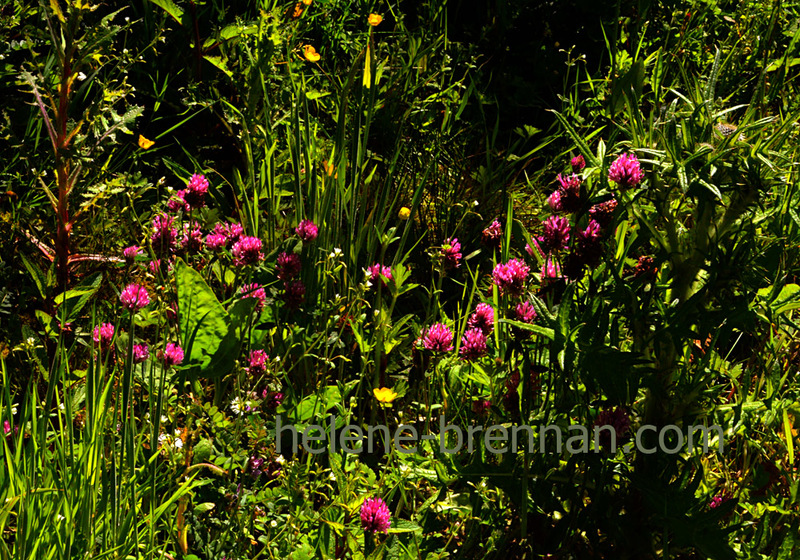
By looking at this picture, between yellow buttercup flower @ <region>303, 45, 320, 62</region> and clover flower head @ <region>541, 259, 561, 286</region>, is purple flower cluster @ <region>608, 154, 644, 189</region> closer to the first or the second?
clover flower head @ <region>541, 259, 561, 286</region>

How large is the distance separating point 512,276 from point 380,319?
468 mm

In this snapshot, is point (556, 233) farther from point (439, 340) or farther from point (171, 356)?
point (171, 356)

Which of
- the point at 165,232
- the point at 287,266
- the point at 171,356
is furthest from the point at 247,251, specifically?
the point at 171,356

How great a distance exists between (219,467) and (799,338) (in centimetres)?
143

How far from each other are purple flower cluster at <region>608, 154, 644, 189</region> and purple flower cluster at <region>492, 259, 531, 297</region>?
374mm

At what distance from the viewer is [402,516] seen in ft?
7.19

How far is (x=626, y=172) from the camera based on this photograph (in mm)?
1622

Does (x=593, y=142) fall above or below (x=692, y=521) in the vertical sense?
above

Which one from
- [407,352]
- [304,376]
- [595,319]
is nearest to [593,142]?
[407,352]

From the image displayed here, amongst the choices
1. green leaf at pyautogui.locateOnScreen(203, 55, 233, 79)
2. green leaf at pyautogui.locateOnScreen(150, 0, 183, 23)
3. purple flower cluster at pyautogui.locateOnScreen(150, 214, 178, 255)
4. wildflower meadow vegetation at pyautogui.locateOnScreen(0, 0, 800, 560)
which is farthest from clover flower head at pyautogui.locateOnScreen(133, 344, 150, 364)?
green leaf at pyautogui.locateOnScreen(150, 0, 183, 23)

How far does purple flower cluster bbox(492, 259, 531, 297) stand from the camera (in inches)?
77.0

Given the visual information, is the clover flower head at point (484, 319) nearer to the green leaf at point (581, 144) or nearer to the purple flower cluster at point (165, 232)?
the green leaf at point (581, 144)

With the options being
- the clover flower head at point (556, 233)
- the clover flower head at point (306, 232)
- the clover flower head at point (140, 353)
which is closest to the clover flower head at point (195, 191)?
the clover flower head at point (306, 232)

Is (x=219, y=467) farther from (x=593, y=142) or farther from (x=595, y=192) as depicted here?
(x=593, y=142)
